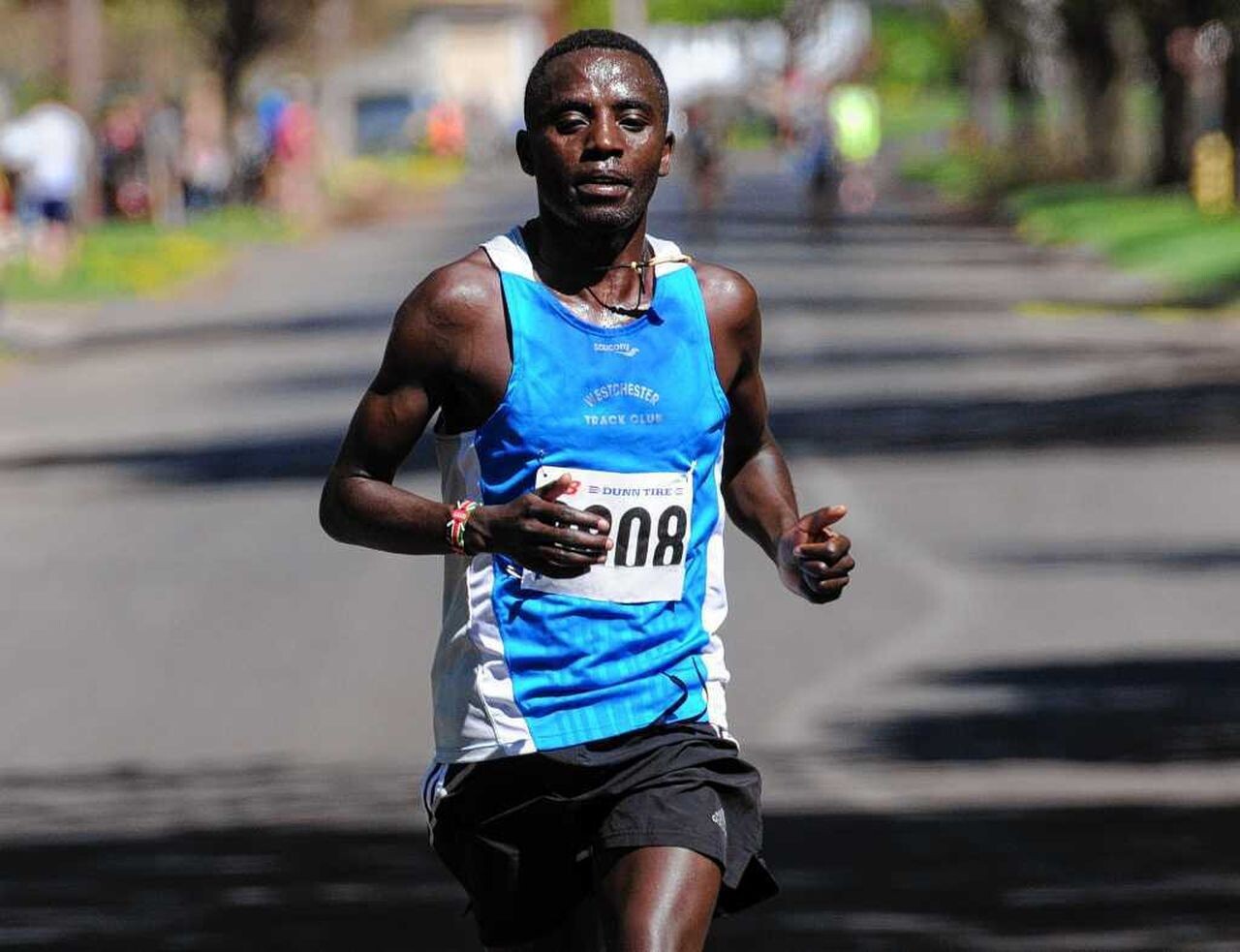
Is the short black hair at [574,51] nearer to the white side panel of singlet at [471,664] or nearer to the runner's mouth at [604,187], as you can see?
the runner's mouth at [604,187]

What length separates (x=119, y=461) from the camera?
60.7 ft

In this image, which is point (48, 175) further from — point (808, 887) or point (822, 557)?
point (822, 557)

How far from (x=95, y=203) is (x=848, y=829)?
129 ft

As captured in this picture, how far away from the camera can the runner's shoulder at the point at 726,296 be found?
16.3 ft

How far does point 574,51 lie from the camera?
4855mm

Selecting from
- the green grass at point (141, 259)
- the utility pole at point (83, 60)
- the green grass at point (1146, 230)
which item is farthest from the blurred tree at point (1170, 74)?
the utility pole at point (83, 60)

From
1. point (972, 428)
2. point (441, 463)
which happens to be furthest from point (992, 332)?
point (441, 463)

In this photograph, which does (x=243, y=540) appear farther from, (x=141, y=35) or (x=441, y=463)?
(x=141, y=35)

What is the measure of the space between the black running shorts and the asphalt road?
2429 millimetres

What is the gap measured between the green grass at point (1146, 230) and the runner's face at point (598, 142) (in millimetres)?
25365

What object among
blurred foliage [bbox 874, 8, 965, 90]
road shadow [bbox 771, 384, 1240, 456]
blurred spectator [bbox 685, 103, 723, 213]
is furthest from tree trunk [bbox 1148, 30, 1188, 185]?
blurred foliage [bbox 874, 8, 965, 90]

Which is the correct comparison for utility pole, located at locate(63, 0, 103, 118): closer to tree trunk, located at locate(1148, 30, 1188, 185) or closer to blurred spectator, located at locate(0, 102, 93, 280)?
blurred spectator, located at locate(0, 102, 93, 280)

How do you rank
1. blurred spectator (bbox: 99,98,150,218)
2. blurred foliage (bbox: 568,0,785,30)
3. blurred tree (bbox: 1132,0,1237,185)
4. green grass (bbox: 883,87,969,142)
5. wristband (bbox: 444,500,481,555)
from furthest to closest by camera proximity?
blurred foliage (bbox: 568,0,785,30) → green grass (bbox: 883,87,969,142) → blurred spectator (bbox: 99,98,150,218) → blurred tree (bbox: 1132,0,1237,185) → wristband (bbox: 444,500,481,555)

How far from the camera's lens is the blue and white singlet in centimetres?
478
